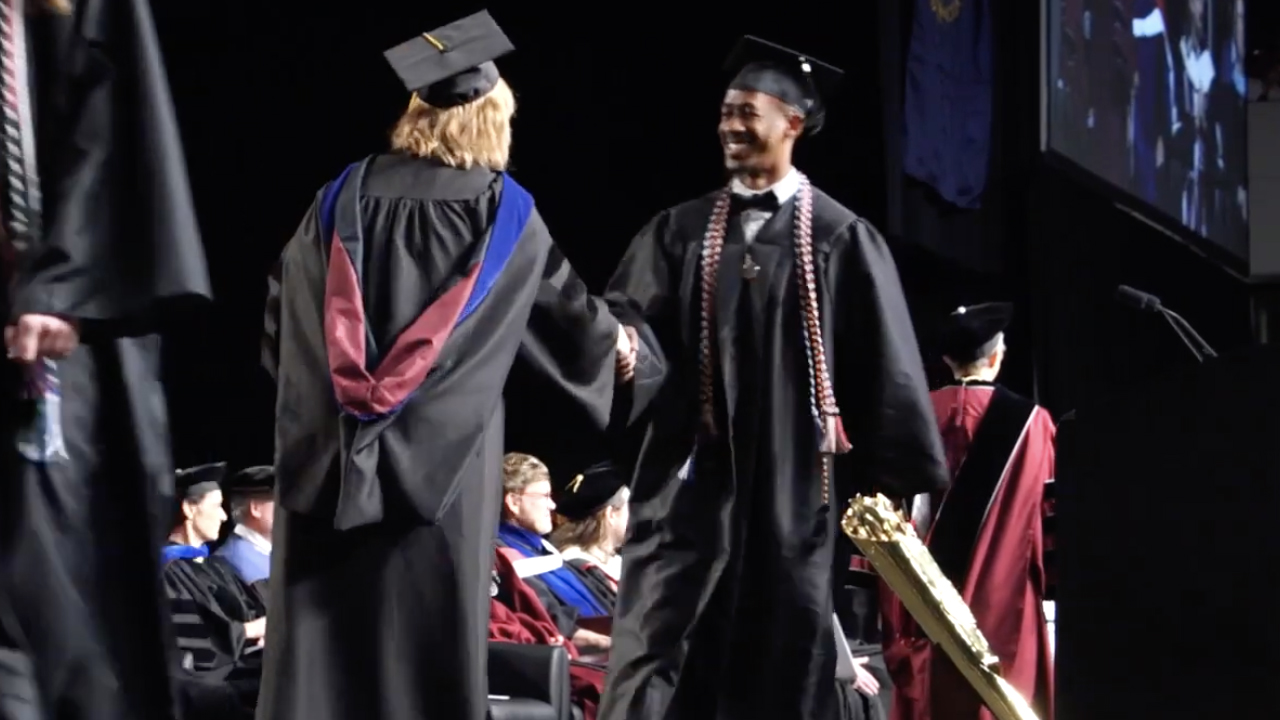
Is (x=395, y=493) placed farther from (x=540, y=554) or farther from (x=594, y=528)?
(x=594, y=528)

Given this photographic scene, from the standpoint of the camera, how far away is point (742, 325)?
4.38 metres

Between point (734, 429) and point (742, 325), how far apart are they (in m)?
0.23

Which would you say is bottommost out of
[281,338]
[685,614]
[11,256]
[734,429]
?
[685,614]

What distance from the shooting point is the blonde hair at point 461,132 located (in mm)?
3930

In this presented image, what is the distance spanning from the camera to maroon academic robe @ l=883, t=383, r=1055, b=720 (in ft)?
19.6

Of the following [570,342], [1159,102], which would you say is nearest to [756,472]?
[570,342]

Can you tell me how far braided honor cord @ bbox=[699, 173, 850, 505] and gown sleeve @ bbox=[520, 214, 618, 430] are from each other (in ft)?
1.33

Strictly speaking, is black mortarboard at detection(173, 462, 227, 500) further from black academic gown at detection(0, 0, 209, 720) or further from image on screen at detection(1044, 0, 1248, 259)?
black academic gown at detection(0, 0, 209, 720)

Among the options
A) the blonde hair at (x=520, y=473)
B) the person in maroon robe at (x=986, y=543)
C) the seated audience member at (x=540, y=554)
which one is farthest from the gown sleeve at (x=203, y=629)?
the person in maroon robe at (x=986, y=543)

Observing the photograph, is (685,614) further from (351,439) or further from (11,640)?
(11,640)

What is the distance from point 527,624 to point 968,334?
165 cm

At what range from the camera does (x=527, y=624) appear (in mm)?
6164

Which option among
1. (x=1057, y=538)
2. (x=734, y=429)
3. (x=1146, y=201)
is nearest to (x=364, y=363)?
(x=734, y=429)

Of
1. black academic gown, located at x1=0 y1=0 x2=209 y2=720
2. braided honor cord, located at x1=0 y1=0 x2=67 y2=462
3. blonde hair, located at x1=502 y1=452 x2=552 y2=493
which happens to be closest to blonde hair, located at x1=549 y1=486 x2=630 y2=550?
blonde hair, located at x1=502 y1=452 x2=552 y2=493
